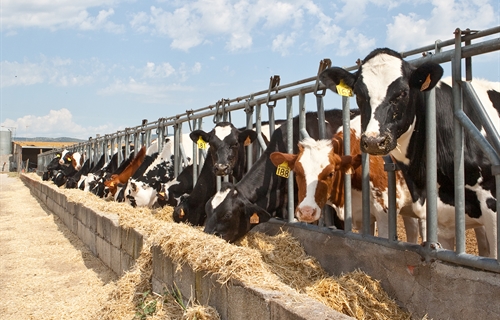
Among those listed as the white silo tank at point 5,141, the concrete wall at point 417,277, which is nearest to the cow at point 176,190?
the concrete wall at point 417,277

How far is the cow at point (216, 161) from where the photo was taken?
738 centimetres

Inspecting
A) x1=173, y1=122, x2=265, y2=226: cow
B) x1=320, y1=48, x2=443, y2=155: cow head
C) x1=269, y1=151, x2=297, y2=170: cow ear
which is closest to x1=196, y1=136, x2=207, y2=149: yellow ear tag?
x1=173, y1=122, x2=265, y2=226: cow

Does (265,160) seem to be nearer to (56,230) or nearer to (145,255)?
(145,255)

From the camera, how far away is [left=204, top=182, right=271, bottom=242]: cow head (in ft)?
19.5

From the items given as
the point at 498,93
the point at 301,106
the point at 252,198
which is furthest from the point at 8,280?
the point at 498,93

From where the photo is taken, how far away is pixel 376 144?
358 cm

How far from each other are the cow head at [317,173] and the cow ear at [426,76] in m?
1.29

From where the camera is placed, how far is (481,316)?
3301mm

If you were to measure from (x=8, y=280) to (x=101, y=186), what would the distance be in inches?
287

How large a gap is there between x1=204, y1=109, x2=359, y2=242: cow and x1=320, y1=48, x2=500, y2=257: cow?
7.39 ft

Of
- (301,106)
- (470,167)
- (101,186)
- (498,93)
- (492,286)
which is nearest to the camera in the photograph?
(492,286)

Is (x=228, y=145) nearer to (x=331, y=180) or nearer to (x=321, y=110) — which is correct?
(x=321, y=110)

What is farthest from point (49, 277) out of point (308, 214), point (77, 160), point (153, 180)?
point (77, 160)

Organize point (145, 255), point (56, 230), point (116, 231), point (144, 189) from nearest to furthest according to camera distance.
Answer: point (145, 255), point (116, 231), point (144, 189), point (56, 230)
